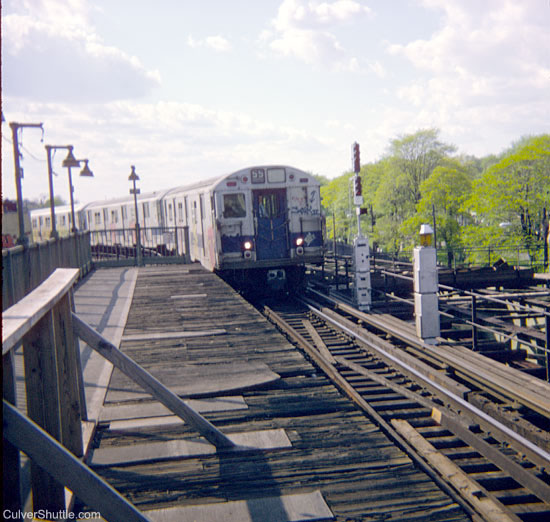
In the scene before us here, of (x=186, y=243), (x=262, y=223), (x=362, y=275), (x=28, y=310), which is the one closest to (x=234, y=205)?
(x=262, y=223)

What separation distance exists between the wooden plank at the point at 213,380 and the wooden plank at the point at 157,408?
25 centimetres

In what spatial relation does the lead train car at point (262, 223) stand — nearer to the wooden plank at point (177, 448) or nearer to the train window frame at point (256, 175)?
the train window frame at point (256, 175)

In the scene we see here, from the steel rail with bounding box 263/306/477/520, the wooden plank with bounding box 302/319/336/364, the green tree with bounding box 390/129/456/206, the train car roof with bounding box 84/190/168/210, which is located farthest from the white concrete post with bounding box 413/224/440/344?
the green tree with bounding box 390/129/456/206

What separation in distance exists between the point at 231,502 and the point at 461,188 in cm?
4151

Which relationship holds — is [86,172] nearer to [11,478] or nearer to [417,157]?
[11,478]

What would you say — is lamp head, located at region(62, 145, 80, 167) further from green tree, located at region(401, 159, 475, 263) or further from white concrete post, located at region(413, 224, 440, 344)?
green tree, located at region(401, 159, 475, 263)

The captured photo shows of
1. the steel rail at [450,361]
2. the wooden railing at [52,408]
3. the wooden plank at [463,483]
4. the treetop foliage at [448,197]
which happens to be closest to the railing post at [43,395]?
the wooden railing at [52,408]

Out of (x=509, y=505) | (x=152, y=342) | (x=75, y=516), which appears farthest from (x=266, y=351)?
(x=75, y=516)

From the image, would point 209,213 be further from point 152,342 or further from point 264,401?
point 264,401

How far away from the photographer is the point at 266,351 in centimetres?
862

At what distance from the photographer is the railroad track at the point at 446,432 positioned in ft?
16.0

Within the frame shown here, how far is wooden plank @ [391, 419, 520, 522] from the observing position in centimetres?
434

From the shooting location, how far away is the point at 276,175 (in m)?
17.4

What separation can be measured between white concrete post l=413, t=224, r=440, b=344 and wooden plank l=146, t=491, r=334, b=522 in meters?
6.25
